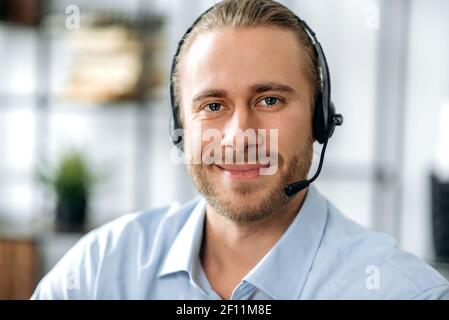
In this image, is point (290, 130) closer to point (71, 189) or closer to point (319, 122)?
point (319, 122)

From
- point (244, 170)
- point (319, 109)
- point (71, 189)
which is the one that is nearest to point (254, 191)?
point (244, 170)

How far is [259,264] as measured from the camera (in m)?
0.84

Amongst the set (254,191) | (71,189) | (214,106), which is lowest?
(71,189)

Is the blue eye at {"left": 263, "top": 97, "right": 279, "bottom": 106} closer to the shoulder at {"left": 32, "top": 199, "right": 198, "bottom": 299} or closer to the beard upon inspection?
the beard

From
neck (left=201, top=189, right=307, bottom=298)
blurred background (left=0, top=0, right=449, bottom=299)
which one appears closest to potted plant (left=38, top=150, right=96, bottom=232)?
blurred background (left=0, top=0, right=449, bottom=299)

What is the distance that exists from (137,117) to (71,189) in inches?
17.7

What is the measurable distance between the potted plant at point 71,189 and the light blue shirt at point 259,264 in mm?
1593

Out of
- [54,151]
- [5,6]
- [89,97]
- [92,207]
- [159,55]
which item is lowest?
[92,207]

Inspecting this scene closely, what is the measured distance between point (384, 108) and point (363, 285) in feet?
5.80

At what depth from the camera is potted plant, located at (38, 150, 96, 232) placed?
8.28ft

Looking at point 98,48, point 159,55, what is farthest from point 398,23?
point 98,48

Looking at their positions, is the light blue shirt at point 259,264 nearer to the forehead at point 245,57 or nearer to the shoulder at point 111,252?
the shoulder at point 111,252
